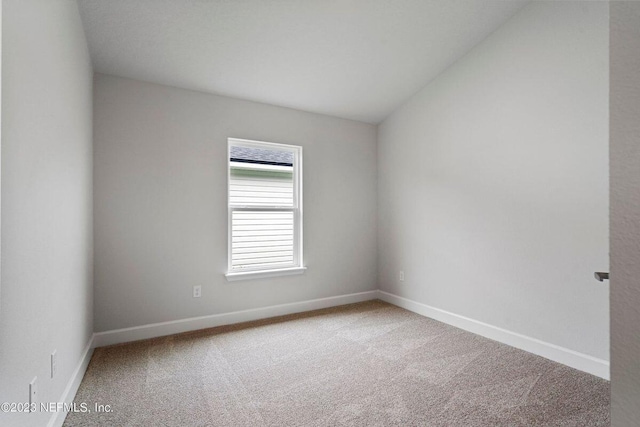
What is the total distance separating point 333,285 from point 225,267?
1.35m

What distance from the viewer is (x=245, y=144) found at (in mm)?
3428

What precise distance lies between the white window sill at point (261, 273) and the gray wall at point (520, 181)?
4.33 feet

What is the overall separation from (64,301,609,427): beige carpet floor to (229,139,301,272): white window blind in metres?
0.82

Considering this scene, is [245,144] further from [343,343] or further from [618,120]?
[618,120]

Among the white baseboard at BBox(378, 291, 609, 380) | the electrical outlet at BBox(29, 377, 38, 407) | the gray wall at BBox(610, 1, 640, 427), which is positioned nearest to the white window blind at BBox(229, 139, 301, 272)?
the white baseboard at BBox(378, 291, 609, 380)

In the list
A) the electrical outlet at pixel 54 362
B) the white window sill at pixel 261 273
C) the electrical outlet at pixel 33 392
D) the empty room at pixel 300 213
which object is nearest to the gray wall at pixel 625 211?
the empty room at pixel 300 213

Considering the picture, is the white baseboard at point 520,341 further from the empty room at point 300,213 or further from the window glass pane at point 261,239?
the window glass pane at point 261,239

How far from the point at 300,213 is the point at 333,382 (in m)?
1.97

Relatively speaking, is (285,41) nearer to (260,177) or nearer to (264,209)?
(260,177)

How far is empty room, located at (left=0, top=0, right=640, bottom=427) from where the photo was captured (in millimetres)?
1721

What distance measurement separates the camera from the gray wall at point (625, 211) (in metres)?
0.64

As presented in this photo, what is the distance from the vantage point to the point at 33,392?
133 centimetres

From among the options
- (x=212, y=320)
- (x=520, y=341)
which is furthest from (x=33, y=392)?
(x=520, y=341)

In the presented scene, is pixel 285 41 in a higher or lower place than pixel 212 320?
higher
